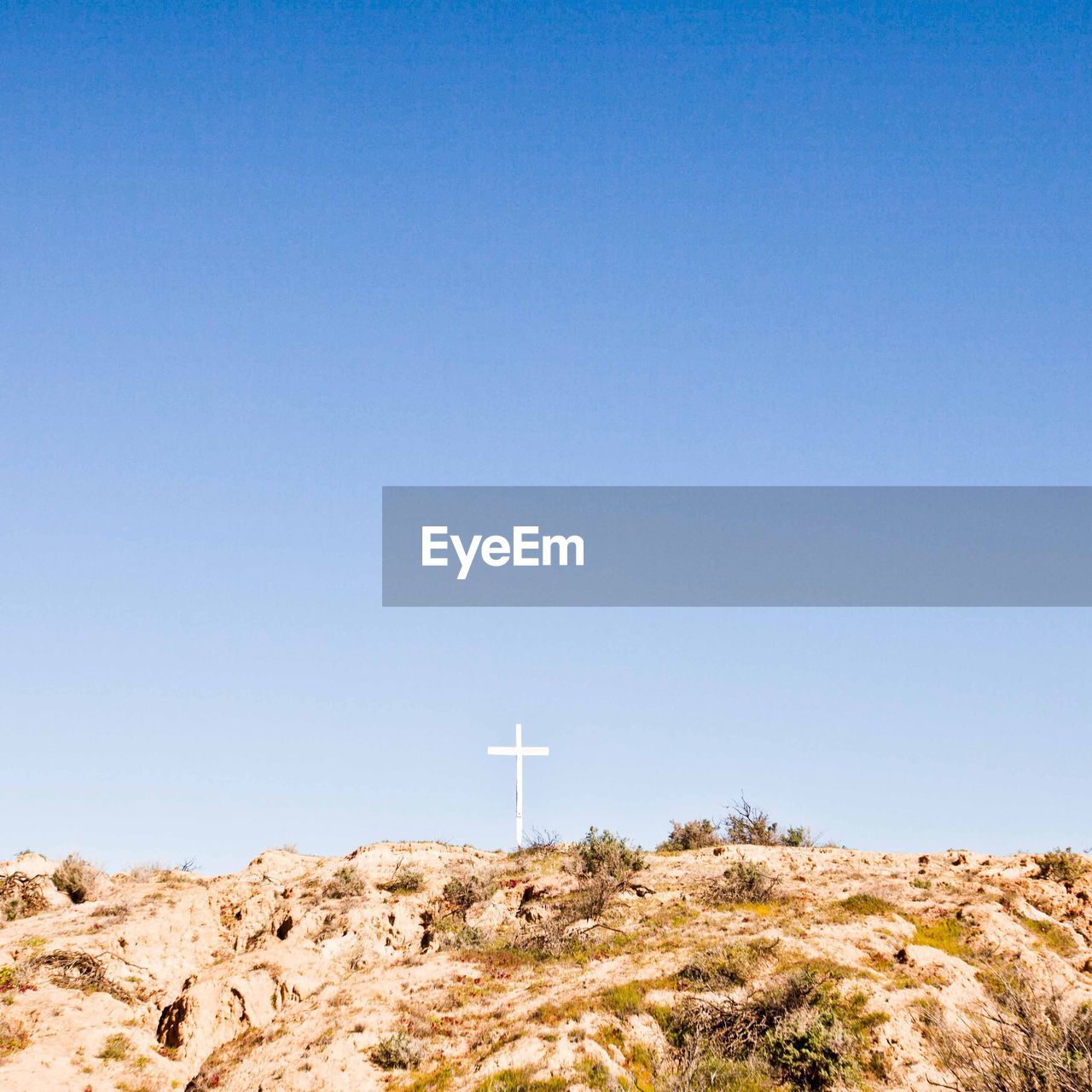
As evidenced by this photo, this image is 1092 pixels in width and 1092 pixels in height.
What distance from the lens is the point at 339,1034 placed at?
847 inches

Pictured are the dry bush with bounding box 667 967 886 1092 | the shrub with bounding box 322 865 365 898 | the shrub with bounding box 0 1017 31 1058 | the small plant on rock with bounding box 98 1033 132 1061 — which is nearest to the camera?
the dry bush with bounding box 667 967 886 1092

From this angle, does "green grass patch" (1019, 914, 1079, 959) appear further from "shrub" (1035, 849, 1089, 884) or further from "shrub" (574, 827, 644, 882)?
"shrub" (574, 827, 644, 882)

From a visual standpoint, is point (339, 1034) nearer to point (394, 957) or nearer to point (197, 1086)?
point (197, 1086)

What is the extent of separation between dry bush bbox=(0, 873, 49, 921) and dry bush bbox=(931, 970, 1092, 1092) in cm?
3362

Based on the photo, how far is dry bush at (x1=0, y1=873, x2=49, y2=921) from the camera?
3425 cm

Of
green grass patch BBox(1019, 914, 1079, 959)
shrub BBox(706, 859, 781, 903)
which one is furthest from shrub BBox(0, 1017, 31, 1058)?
green grass patch BBox(1019, 914, 1079, 959)

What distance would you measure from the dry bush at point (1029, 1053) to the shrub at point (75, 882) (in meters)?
33.8

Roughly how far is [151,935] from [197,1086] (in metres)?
10.5

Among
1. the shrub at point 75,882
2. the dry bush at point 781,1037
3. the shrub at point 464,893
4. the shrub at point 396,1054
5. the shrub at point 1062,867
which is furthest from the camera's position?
the shrub at point 75,882

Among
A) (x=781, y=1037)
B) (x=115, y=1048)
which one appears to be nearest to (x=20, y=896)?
(x=115, y=1048)

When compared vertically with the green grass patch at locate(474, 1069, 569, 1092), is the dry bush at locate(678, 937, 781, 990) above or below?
above

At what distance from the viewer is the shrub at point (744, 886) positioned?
101 ft

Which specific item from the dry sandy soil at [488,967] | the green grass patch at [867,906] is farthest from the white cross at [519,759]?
the green grass patch at [867,906]

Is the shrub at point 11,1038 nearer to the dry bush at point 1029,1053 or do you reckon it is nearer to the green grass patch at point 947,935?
the dry bush at point 1029,1053
